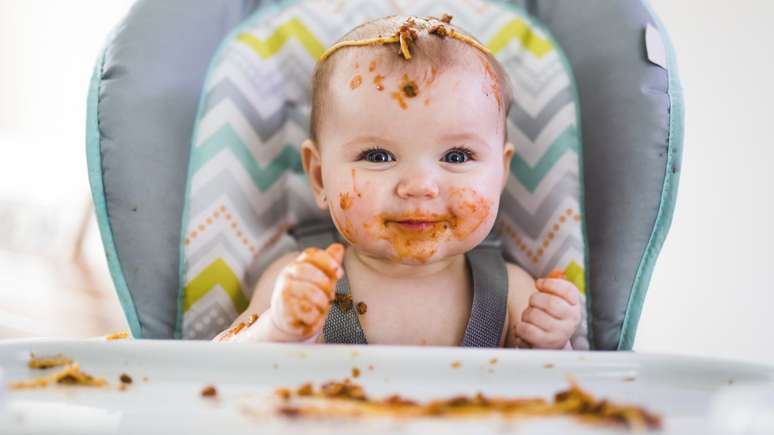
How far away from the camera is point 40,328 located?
1835 millimetres

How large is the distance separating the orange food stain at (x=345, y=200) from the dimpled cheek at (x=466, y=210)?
123 millimetres

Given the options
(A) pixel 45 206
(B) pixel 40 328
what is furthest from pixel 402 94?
(A) pixel 45 206

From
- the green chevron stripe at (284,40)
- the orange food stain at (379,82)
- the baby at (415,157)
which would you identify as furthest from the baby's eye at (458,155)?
the green chevron stripe at (284,40)

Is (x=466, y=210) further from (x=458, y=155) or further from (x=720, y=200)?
(x=720, y=200)

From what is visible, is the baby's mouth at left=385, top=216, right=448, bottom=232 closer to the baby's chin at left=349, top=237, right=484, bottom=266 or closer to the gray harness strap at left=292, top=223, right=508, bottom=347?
the baby's chin at left=349, top=237, right=484, bottom=266

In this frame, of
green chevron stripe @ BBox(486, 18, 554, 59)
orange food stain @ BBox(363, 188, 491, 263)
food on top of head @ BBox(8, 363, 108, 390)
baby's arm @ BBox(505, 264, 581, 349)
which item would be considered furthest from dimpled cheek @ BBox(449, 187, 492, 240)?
food on top of head @ BBox(8, 363, 108, 390)

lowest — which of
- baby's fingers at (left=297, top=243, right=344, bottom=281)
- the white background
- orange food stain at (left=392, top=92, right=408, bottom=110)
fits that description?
the white background

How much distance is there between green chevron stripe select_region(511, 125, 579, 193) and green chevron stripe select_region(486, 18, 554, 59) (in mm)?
139

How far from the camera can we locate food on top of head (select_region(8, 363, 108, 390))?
0.66m

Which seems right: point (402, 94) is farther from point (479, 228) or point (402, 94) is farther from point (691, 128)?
point (691, 128)

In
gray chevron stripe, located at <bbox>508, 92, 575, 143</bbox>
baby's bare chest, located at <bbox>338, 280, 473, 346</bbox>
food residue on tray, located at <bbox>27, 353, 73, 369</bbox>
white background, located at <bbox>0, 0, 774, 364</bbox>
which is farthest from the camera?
white background, located at <bbox>0, 0, 774, 364</bbox>

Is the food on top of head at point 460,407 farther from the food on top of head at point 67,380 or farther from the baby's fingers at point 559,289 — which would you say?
the baby's fingers at point 559,289

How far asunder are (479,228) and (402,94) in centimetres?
19

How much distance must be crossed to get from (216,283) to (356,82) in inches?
13.6
